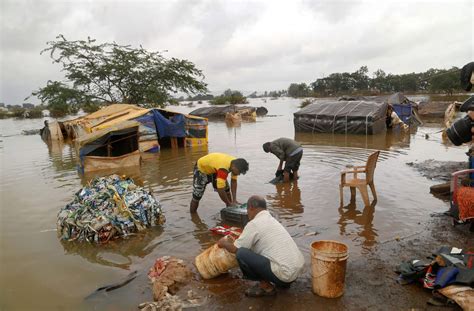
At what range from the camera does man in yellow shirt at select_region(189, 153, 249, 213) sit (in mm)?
6070

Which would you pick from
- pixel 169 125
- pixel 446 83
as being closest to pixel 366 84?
pixel 446 83

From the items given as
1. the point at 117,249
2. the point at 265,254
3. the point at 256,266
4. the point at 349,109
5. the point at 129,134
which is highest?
the point at 349,109

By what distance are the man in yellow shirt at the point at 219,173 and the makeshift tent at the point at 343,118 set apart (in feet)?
50.5

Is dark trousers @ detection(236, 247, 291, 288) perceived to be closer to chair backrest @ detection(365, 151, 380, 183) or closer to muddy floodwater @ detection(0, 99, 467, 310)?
muddy floodwater @ detection(0, 99, 467, 310)

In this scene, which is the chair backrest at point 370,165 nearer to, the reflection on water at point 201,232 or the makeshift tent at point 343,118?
the reflection on water at point 201,232

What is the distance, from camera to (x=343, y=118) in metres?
21.0

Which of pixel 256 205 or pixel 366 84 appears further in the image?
pixel 366 84

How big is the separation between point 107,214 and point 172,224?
1.22 metres

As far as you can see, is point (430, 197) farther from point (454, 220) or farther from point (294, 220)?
point (294, 220)

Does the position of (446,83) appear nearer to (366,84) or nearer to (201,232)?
(366,84)

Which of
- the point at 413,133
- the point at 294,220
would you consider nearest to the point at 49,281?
the point at 294,220

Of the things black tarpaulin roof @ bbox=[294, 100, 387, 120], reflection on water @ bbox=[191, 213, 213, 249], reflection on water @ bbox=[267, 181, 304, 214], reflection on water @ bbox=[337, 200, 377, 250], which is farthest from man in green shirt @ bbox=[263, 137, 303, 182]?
black tarpaulin roof @ bbox=[294, 100, 387, 120]

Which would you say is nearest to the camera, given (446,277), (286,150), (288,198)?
(446,277)

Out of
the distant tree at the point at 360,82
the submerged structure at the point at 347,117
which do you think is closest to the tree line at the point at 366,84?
the distant tree at the point at 360,82
